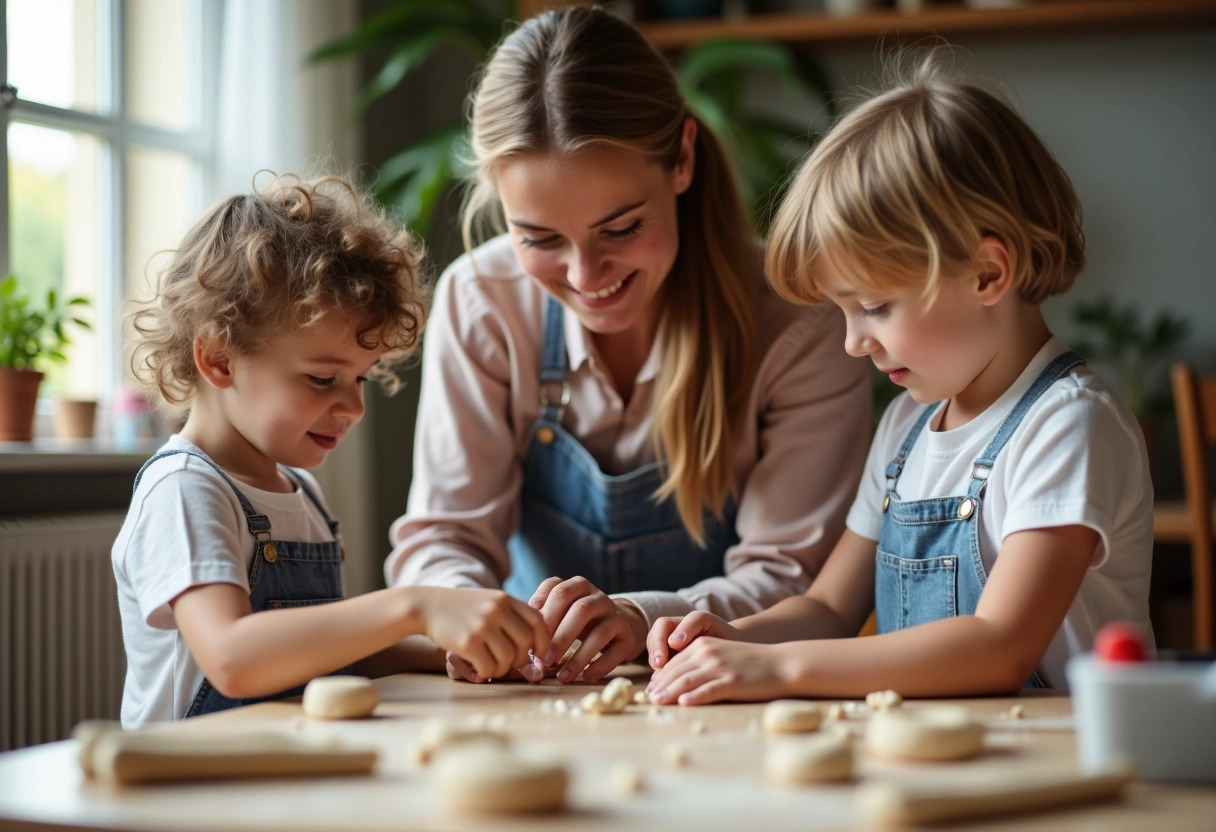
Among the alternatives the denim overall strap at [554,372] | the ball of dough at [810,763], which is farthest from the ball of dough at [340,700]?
the denim overall strap at [554,372]

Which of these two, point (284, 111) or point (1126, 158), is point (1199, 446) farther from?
point (284, 111)

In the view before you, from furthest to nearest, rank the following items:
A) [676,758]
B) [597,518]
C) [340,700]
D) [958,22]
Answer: [958,22] < [597,518] < [340,700] < [676,758]

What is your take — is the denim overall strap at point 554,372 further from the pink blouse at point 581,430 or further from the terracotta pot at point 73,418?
the terracotta pot at point 73,418

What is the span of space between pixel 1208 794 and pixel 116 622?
2213 millimetres

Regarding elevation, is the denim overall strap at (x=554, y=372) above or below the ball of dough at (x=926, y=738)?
above

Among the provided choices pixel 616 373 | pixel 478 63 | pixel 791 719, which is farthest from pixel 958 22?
pixel 791 719

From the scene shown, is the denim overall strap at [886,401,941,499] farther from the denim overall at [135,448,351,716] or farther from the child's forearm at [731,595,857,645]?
the denim overall at [135,448,351,716]

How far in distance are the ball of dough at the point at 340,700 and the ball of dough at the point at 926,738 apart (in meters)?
0.36

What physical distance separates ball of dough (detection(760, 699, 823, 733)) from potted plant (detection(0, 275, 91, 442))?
5.83 ft

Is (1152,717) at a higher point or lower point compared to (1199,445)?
lower

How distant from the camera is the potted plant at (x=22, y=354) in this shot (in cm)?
217

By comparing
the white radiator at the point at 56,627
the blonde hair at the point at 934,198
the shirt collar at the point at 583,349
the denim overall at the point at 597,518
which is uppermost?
the blonde hair at the point at 934,198

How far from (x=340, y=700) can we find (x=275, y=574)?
0.35 metres

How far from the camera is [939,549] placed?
1177mm
